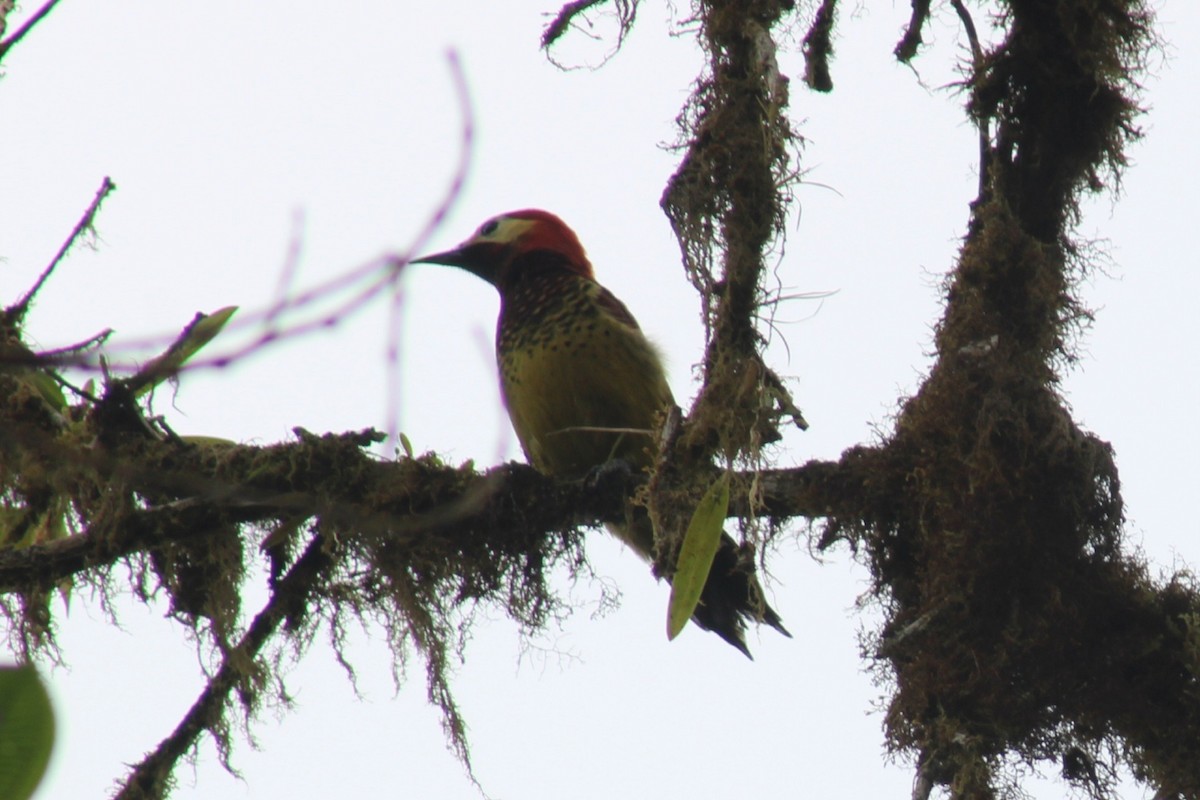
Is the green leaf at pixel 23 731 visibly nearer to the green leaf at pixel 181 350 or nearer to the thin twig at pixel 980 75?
the green leaf at pixel 181 350

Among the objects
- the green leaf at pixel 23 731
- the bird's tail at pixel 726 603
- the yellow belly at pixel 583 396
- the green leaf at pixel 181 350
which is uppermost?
the yellow belly at pixel 583 396

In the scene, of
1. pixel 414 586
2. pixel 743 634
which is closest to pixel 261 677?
pixel 414 586

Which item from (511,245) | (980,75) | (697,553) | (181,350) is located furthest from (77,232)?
(511,245)

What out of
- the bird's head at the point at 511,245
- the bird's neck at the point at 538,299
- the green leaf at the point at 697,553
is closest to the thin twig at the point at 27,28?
the green leaf at the point at 697,553

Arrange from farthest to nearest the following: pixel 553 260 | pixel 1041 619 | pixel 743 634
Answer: pixel 553 260 < pixel 743 634 < pixel 1041 619

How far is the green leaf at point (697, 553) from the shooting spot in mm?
2234

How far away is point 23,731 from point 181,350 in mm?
632

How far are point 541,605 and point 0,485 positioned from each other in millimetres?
1186

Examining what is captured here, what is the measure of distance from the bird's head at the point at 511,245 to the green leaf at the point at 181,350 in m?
1.16

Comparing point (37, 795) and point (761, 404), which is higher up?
point (761, 404)

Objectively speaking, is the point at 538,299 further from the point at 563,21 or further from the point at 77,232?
the point at 77,232

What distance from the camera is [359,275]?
1035mm

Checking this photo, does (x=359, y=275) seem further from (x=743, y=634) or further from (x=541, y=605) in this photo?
(x=743, y=634)

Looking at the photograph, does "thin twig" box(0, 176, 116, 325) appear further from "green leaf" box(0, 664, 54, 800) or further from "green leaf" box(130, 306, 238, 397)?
"green leaf" box(0, 664, 54, 800)
